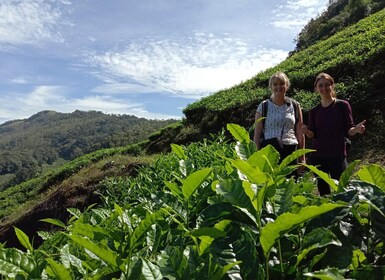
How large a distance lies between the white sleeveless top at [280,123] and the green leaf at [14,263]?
3.70m

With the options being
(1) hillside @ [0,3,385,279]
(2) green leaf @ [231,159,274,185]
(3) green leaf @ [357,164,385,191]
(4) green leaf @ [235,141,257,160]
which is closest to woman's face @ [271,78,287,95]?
(1) hillside @ [0,3,385,279]

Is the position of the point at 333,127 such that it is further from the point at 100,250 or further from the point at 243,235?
the point at 100,250

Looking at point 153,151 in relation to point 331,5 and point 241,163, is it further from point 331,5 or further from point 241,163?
point 331,5

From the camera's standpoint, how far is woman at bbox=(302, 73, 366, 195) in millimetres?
4344

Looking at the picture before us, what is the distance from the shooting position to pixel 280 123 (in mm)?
4484

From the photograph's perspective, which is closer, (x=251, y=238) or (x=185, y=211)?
(x=251, y=238)

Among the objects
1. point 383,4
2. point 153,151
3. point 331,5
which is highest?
point 331,5

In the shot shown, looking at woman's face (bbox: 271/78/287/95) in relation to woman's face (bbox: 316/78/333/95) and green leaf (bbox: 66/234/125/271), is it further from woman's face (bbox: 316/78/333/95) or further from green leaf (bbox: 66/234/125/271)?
green leaf (bbox: 66/234/125/271)

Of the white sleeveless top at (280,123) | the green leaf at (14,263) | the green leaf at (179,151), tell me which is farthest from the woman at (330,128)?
the green leaf at (14,263)

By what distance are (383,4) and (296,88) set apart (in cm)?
1721

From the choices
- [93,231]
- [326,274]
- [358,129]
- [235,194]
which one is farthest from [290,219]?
[358,129]

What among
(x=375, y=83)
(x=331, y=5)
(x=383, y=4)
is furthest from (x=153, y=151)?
(x=331, y=5)

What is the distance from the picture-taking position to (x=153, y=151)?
1756cm

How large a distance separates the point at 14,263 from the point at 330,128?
3918 millimetres
